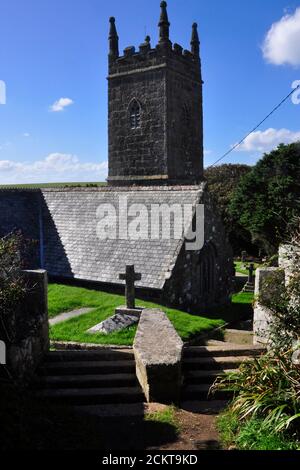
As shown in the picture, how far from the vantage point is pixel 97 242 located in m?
17.3

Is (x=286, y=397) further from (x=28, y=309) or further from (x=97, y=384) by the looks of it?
(x=28, y=309)

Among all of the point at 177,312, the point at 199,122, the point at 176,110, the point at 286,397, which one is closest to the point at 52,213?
the point at 177,312

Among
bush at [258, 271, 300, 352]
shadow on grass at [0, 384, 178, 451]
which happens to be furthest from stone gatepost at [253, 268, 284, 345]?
shadow on grass at [0, 384, 178, 451]

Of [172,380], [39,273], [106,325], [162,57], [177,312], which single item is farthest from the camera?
[162,57]

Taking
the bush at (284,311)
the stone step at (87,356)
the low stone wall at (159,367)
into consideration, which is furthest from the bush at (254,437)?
the stone step at (87,356)

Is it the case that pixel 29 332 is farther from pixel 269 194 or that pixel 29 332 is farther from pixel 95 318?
pixel 269 194

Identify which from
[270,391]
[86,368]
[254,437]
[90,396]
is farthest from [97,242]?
[254,437]

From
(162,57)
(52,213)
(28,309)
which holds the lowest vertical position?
(28,309)

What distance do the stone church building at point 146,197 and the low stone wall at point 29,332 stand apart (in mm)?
6276

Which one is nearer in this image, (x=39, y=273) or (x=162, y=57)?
(x=39, y=273)

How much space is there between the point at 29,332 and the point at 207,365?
3.22 m

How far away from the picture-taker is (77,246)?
17734mm

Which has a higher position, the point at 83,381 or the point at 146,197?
the point at 146,197
